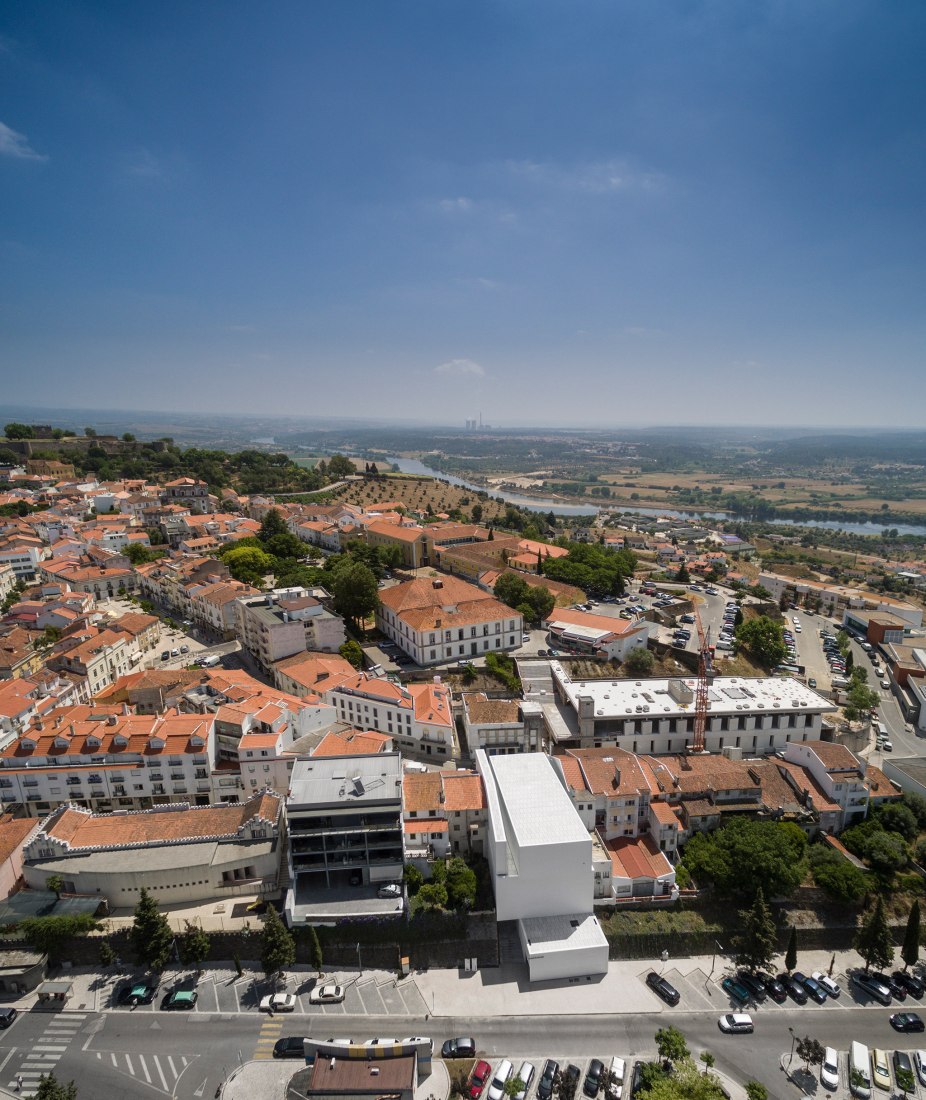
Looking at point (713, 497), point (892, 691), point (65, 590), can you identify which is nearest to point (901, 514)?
point (713, 497)

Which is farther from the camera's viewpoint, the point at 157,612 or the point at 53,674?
the point at 157,612

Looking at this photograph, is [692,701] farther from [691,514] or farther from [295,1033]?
[691,514]

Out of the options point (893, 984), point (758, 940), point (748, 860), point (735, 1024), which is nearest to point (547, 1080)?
point (735, 1024)

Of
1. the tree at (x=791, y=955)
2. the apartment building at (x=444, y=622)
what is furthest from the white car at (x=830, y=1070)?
the apartment building at (x=444, y=622)

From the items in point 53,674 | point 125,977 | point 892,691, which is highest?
point 53,674

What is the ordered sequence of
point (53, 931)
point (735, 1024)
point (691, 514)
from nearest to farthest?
1. point (735, 1024)
2. point (53, 931)
3. point (691, 514)

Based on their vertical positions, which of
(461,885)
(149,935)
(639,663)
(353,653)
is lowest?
(149,935)

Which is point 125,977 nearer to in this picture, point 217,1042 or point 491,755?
point 217,1042
